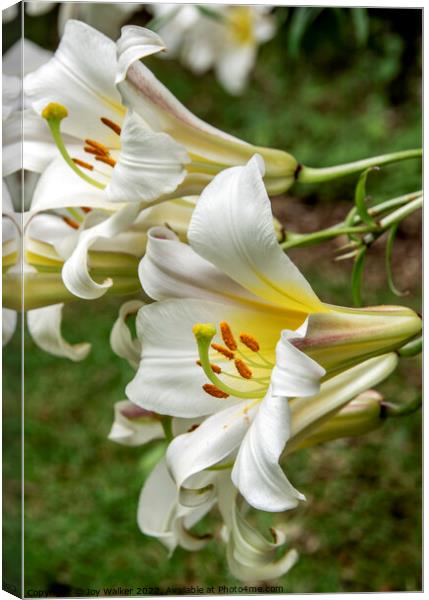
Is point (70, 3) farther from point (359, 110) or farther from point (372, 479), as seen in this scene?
point (359, 110)

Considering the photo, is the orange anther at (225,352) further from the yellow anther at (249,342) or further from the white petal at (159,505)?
the white petal at (159,505)

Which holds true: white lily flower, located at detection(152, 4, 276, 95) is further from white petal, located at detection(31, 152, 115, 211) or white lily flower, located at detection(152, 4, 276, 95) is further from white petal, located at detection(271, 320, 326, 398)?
white petal, located at detection(271, 320, 326, 398)

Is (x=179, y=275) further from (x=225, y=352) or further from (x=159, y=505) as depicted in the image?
(x=159, y=505)

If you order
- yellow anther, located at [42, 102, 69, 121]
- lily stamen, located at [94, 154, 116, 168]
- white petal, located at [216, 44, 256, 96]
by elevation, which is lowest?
white petal, located at [216, 44, 256, 96]

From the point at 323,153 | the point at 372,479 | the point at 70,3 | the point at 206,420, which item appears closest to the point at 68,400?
the point at 372,479

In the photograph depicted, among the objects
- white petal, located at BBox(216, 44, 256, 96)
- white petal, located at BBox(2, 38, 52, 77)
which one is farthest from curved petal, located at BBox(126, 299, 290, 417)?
white petal, located at BBox(216, 44, 256, 96)

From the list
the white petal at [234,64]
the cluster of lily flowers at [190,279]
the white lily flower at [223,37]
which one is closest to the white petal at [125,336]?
the cluster of lily flowers at [190,279]

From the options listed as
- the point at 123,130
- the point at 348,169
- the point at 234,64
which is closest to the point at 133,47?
the point at 123,130
